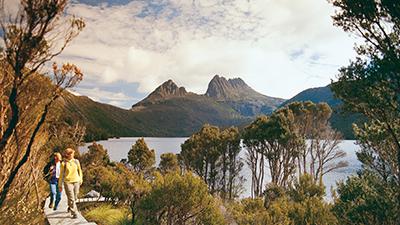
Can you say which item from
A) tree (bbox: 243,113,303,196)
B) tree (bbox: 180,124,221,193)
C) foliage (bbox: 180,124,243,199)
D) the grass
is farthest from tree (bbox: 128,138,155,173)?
the grass

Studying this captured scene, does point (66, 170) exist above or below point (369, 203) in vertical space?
above

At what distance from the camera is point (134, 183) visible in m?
17.2

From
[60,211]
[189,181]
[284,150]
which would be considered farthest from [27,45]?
[284,150]

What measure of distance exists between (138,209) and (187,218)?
7.54ft

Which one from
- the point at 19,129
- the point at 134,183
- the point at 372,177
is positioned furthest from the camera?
the point at 134,183

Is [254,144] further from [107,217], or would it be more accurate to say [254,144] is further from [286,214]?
[107,217]

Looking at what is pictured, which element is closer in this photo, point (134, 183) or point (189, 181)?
point (189, 181)

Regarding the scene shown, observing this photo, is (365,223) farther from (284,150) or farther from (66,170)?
(284,150)

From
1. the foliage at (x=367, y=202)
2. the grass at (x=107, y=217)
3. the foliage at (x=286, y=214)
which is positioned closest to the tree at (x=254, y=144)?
the foliage at (x=286, y=214)

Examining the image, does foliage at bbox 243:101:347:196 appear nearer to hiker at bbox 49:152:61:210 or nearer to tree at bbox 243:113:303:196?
tree at bbox 243:113:303:196

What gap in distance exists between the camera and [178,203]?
14117 millimetres

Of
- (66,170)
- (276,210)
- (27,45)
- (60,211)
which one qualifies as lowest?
(276,210)

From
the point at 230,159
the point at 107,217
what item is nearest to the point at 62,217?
the point at 107,217

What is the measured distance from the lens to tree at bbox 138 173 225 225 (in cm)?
1401
